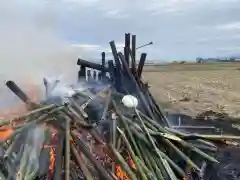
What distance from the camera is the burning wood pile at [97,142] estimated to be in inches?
266

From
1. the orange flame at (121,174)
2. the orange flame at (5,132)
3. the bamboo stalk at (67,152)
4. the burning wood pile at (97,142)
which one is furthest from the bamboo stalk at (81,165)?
the orange flame at (5,132)

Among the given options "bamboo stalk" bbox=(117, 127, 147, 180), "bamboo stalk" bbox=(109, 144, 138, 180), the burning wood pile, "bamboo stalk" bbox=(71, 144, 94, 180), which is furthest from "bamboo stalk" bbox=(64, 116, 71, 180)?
"bamboo stalk" bbox=(117, 127, 147, 180)

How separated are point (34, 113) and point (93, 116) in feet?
4.27

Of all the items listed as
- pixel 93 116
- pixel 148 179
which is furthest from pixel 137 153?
pixel 93 116

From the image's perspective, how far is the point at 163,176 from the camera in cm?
735

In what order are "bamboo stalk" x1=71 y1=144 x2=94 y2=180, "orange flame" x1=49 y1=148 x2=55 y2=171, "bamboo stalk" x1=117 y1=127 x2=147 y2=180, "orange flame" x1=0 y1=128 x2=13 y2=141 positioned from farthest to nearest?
"orange flame" x1=0 y1=128 x2=13 y2=141
"bamboo stalk" x1=117 y1=127 x2=147 y2=180
"orange flame" x1=49 y1=148 x2=55 y2=171
"bamboo stalk" x1=71 y1=144 x2=94 y2=180

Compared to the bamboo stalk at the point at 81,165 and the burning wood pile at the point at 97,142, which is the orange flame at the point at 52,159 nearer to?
the burning wood pile at the point at 97,142

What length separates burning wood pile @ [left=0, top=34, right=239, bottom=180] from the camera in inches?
266

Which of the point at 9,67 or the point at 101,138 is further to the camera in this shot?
the point at 9,67

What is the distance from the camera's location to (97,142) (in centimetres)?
729

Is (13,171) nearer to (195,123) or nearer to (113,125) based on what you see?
(113,125)

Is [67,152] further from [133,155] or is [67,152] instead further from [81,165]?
[133,155]

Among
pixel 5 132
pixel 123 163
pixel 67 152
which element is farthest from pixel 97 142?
pixel 5 132

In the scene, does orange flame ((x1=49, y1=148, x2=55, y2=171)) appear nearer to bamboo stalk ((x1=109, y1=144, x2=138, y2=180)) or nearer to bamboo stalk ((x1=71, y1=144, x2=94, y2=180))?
bamboo stalk ((x1=71, y1=144, x2=94, y2=180))
